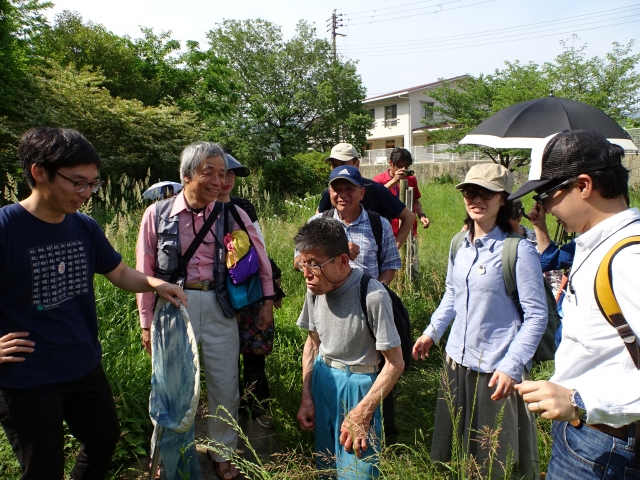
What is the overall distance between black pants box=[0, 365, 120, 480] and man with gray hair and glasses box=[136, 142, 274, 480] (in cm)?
65

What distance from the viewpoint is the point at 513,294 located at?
2.24m

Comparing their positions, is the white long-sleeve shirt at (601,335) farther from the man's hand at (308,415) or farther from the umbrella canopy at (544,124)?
the umbrella canopy at (544,124)

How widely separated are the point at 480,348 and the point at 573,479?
89cm

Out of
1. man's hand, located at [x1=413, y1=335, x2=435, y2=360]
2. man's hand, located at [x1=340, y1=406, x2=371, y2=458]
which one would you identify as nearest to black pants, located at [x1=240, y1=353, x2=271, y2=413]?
man's hand, located at [x1=413, y1=335, x2=435, y2=360]

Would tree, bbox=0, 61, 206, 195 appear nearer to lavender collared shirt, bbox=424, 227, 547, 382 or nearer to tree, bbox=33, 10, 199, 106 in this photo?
tree, bbox=33, 10, 199, 106

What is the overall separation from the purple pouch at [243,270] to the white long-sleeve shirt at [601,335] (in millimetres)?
1793

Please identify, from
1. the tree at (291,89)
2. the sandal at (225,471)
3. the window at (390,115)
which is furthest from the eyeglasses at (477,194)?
the window at (390,115)

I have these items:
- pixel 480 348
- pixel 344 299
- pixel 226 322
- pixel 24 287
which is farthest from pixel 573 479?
pixel 24 287

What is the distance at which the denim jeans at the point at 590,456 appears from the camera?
1.33 m

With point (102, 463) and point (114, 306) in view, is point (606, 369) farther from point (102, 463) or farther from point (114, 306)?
point (114, 306)

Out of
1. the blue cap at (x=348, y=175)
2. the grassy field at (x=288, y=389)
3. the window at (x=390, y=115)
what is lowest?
the grassy field at (x=288, y=389)

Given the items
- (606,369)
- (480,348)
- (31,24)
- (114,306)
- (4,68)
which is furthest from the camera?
(31,24)

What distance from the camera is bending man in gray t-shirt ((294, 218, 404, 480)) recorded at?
2053mm

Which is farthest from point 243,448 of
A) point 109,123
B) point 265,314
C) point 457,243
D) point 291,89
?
point 291,89
